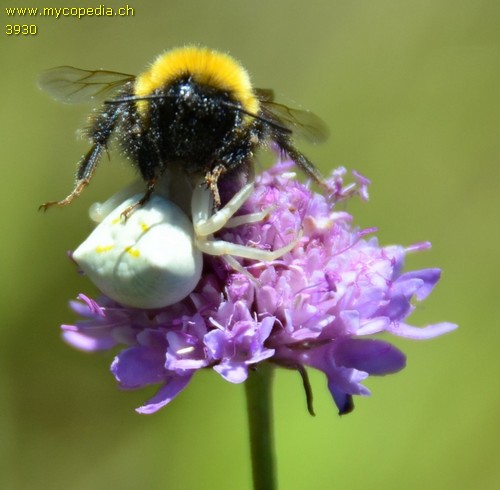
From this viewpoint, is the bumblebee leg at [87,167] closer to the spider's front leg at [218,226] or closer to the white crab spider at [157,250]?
the white crab spider at [157,250]

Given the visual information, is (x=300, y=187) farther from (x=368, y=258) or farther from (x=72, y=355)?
(x=72, y=355)

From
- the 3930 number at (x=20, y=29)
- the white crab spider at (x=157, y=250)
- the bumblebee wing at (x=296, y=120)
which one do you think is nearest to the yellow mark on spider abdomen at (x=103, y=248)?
the white crab spider at (x=157, y=250)

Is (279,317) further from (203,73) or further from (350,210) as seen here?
(350,210)

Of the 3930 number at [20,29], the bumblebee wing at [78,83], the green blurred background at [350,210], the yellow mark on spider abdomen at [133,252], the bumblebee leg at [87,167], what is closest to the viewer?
the yellow mark on spider abdomen at [133,252]

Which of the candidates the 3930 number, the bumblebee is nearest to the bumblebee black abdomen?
the bumblebee

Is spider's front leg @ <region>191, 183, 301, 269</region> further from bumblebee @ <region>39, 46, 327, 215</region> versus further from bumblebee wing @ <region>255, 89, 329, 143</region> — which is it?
bumblebee wing @ <region>255, 89, 329, 143</region>

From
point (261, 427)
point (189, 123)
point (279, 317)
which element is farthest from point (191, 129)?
point (261, 427)

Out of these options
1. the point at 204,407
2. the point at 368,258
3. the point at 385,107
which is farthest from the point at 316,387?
the point at 385,107

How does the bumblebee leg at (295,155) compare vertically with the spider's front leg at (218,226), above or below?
above
